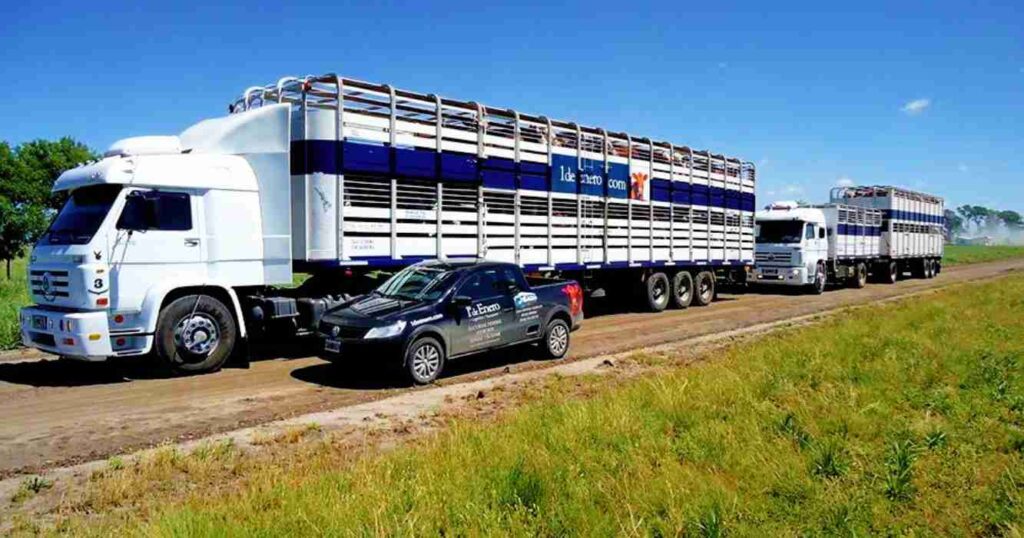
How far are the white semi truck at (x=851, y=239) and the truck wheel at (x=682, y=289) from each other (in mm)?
7027

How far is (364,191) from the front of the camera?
36.2 ft

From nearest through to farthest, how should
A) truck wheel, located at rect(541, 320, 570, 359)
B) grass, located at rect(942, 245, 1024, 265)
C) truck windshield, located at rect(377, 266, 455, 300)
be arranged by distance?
truck windshield, located at rect(377, 266, 455, 300), truck wheel, located at rect(541, 320, 570, 359), grass, located at rect(942, 245, 1024, 265)

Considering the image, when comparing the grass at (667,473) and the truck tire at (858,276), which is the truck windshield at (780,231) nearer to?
the truck tire at (858,276)

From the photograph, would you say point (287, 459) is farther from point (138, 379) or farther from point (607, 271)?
point (607, 271)

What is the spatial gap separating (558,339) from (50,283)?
23.8ft

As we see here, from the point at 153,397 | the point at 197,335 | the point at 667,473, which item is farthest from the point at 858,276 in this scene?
the point at 153,397

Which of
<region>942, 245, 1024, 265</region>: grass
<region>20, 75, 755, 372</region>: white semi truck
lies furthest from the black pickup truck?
<region>942, 245, 1024, 265</region>: grass

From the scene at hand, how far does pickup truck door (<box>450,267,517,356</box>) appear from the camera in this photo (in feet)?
31.6

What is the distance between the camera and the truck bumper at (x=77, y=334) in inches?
343

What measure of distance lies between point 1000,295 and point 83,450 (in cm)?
2316

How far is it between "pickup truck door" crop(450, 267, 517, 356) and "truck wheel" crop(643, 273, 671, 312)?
27.6 feet

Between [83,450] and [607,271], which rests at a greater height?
[607,271]

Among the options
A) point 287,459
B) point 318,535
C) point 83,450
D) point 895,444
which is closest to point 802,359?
point 895,444

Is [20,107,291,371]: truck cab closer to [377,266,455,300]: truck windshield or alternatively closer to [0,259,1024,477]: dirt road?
[0,259,1024,477]: dirt road
